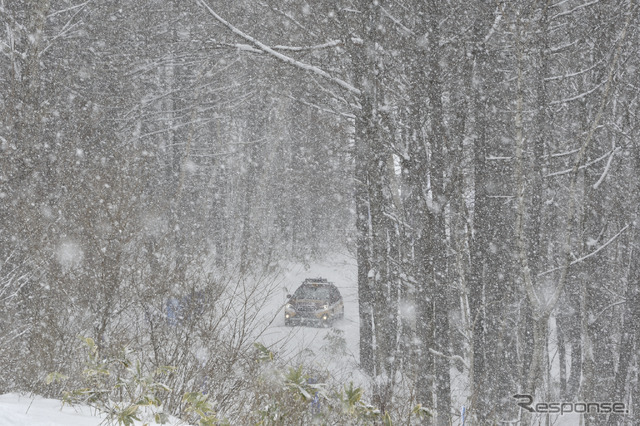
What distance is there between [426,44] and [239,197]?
97.9ft

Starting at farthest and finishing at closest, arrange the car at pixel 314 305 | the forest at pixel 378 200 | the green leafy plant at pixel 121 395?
the car at pixel 314 305 < the forest at pixel 378 200 < the green leafy plant at pixel 121 395

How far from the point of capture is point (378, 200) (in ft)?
22.8

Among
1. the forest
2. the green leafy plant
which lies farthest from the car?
the green leafy plant

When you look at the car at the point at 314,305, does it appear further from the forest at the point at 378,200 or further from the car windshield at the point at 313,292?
the forest at the point at 378,200

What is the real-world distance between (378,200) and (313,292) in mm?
12201

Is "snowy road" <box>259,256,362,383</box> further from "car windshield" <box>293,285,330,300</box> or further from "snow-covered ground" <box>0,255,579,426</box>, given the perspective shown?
"car windshield" <box>293,285,330,300</box>

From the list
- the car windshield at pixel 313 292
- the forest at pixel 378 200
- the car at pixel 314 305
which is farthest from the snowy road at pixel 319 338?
the forest at pixel 378 200

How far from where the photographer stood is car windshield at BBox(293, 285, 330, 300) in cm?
1855

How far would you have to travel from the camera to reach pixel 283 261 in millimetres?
30844

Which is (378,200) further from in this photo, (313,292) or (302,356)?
(313,292)

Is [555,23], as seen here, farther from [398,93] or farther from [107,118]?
[107,118]

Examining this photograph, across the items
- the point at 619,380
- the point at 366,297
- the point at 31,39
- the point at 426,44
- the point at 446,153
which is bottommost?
the point at 619,380

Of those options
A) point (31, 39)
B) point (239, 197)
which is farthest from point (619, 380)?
point (239, 197)

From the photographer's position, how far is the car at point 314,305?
1736 cm
